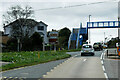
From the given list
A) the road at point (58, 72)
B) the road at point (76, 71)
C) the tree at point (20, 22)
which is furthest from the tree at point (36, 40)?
the road at point (58, 72)

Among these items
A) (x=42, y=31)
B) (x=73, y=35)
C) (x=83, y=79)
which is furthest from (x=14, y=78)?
(x=42, y=31)

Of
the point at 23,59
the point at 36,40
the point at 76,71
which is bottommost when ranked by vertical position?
the point at 76,71

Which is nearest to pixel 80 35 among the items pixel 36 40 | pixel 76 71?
pixel 36 40

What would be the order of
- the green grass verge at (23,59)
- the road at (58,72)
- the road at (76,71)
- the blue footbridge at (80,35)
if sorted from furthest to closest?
the blue footbridge at (80,35), the green grass verge at (23,59), the road at (58,72), the road at (76,71)

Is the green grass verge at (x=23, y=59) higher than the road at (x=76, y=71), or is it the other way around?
the green grass verge at (x=23, y=59)

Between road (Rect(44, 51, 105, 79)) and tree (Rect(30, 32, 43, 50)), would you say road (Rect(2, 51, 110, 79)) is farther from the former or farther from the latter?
tree (Rect(30, 32, 43, 50))

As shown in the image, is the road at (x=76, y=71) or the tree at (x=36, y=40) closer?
the road at (x=76, y=71)

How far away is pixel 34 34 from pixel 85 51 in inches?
1308

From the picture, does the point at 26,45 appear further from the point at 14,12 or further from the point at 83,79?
the point at 83,79

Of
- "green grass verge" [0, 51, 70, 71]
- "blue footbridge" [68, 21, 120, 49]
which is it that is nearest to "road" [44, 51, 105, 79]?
"green grass verge" [0, 51, 70, 71]

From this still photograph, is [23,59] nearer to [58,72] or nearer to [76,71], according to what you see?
[76,71]

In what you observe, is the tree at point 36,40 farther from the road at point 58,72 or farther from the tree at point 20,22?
the road at point 58,72

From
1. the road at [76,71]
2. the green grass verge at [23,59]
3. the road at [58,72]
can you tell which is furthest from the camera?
the green grass verge at [23,59]

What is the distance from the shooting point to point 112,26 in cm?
6103
